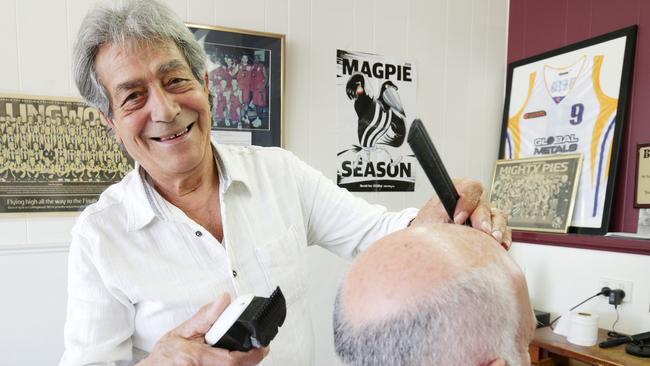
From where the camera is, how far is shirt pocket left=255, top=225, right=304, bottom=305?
1.21 metres

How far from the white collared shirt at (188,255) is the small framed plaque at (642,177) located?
5.40ft

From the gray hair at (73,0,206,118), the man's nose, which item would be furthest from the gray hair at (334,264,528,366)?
the gray hair at (73,0,206,118)

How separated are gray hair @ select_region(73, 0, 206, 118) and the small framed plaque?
2.25m

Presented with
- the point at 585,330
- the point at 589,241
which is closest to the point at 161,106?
the point at 585,330

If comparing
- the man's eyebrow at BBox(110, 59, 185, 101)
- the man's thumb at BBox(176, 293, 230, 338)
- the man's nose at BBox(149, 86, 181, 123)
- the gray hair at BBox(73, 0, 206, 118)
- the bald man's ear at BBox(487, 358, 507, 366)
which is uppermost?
the gray hair at BBox(73, 0, 206, 118)

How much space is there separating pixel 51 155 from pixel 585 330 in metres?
2.53

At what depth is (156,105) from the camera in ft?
3.41

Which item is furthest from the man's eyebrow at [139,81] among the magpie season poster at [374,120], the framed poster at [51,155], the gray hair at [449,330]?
the magpie season poster at [374,120]

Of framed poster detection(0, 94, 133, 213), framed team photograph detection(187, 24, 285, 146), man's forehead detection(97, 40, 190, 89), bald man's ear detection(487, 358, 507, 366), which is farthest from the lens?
framed team photograph detection(187, 24, 285, 146)

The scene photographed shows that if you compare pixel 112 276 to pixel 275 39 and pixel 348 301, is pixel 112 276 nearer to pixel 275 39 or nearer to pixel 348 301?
pixel 348 301

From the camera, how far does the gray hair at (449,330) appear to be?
60 cm

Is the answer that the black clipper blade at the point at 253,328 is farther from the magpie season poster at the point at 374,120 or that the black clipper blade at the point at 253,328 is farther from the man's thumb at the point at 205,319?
the magpie season poster at the point at 374,120

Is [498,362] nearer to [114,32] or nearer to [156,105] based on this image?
[156,105]

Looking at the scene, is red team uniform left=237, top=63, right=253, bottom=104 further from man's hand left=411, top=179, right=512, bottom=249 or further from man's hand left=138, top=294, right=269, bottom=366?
man's hand left=138, top=294, right=269, bottom=366
